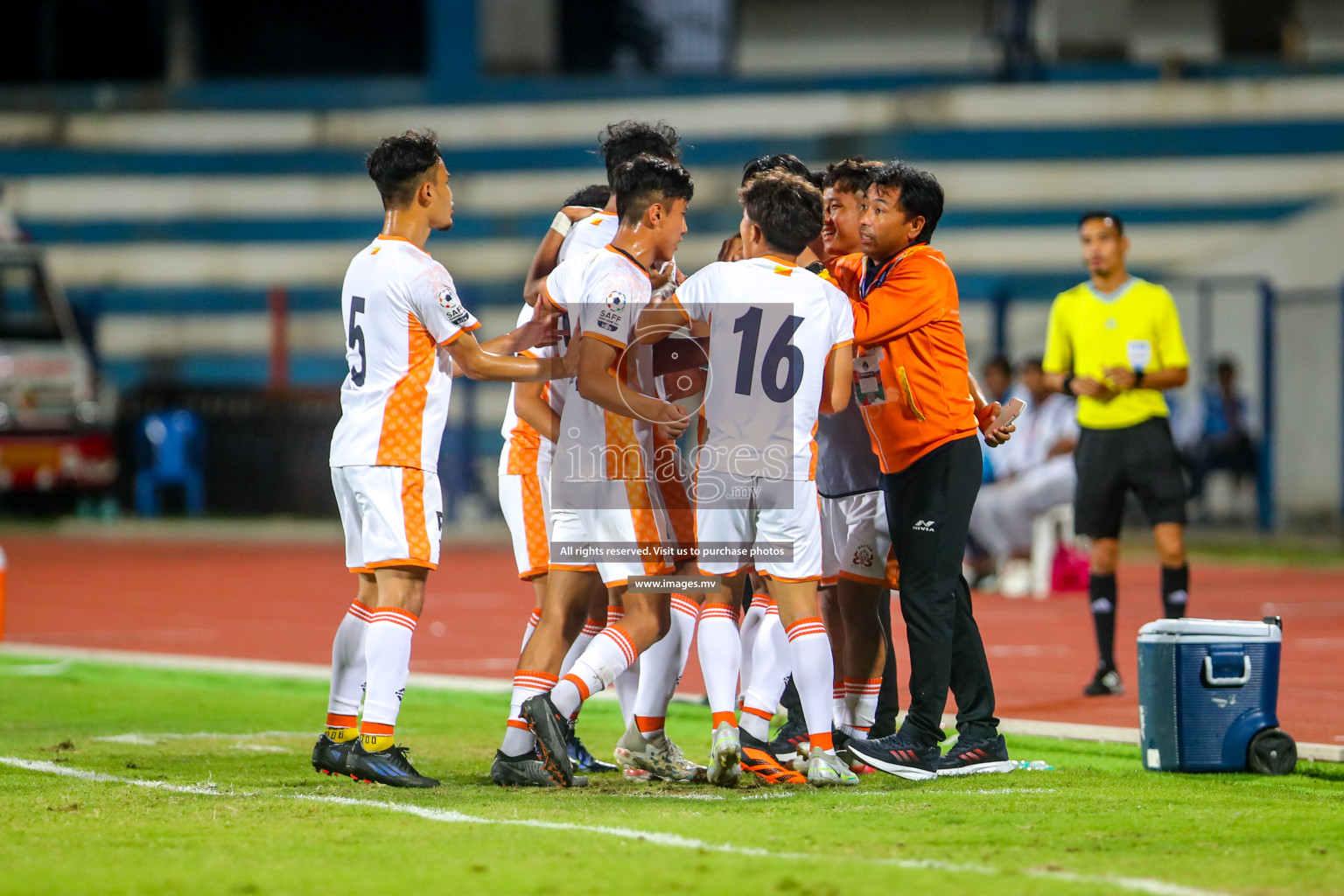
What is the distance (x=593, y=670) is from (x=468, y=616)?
7.29 meters

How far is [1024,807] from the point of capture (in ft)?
19.5

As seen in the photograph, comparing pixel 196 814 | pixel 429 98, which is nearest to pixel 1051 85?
pixel 429 98

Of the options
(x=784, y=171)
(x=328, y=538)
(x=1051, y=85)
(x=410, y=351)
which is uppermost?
(x=1051, y=85)

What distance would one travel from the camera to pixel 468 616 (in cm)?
1362

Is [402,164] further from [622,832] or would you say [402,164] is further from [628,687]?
[622,832]

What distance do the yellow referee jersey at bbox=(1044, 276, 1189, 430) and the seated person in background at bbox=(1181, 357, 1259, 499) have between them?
1194cm

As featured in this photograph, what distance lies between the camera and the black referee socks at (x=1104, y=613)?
9102mm

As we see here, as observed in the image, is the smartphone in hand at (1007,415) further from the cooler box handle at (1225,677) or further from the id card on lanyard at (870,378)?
the cooler box handle at (1225,677)

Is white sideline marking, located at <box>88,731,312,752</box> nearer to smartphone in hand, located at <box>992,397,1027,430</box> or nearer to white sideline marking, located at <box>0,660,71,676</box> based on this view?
white sideline marking, located at <box>0,660,71,676</box>

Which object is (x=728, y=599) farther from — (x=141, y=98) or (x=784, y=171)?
(x=141, y=98)

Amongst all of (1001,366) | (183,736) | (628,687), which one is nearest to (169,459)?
(1001,366)

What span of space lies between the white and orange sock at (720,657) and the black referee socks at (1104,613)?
3188mm

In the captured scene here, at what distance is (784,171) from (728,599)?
1.71 metres

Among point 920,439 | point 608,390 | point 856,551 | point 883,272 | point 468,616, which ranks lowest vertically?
point 468,616
